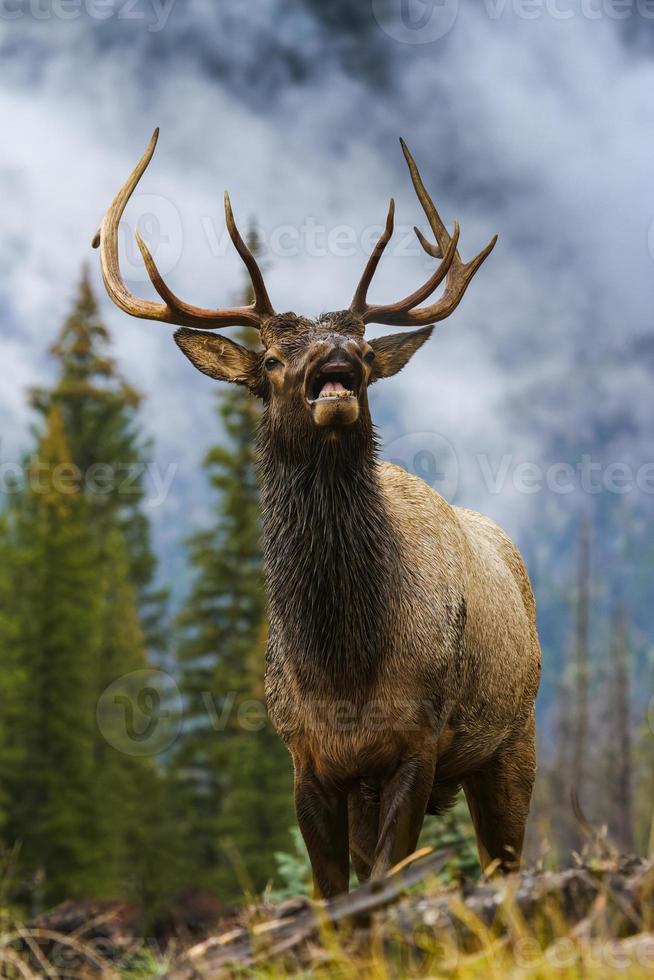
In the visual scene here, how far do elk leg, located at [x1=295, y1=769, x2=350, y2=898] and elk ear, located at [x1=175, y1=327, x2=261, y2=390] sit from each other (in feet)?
6.24

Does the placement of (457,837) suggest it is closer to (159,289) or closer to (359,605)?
(359,605)

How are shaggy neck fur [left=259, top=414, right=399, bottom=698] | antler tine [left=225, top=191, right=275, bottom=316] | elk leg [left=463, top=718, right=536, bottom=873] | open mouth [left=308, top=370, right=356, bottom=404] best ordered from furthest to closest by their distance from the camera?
elk leg [left=463, top=718, right=536, bottom=873] < antler tine [left=225, top=191, right=275, bottom=316] < shaggy neck fur [left=259, top=414, right=399, bottom=698] < open mouth [left=308, top=370, right=356, bottom=404]

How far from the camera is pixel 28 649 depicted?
23438mm

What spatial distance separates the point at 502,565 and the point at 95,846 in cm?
1969

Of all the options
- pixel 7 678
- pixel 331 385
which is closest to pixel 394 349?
pixel 331 385

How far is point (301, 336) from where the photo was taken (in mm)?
5020

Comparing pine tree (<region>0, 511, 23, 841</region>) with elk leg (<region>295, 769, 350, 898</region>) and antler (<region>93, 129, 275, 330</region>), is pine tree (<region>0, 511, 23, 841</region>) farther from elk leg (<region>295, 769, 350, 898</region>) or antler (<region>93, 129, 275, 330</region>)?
elk leg (<region>295, 769, 350, 898</region>)

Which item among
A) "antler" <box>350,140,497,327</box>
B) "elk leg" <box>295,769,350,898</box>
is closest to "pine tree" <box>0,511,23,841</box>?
"antler" <box>350,140,497,327</box>

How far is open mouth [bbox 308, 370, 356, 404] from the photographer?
182 inches

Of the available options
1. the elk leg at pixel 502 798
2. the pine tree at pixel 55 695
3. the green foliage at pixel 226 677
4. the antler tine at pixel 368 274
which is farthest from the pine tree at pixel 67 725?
the antler tine at pixel 368 274

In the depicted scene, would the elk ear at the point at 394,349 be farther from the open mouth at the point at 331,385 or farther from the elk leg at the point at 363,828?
the elk leg at the point at 363,828

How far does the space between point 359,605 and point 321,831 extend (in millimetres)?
1002

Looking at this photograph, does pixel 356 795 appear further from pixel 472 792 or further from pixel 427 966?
pixel 427 966

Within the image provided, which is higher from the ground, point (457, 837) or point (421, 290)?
point (421, 290)
